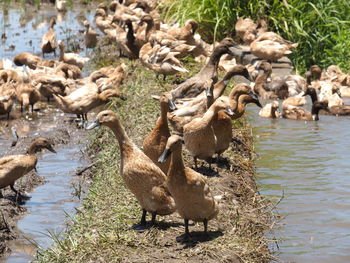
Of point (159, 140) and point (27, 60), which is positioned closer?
point (159, 140)

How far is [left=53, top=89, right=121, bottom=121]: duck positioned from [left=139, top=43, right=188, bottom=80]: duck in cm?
85

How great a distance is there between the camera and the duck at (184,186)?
6.13 m

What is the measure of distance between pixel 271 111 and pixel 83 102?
125 inches

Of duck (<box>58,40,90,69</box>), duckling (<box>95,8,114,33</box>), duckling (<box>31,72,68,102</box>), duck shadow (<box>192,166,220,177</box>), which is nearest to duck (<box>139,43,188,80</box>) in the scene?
duckling (<box>31,72,68,102</box>)

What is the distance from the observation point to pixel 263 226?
702cm

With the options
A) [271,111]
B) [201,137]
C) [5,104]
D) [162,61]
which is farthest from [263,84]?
[201,137]

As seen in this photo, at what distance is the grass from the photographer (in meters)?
6.04

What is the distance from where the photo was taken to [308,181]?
9.16 meters

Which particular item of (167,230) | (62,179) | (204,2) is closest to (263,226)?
(167,230)

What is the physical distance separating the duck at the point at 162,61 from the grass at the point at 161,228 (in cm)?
330

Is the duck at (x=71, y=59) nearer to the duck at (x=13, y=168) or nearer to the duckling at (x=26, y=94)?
the duckling at (x=26, y=94)

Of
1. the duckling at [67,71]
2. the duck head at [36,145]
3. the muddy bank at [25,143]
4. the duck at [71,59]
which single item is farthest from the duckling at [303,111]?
the duck at [71,59]

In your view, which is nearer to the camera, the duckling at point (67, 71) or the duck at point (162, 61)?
the duck at point (162, 61)

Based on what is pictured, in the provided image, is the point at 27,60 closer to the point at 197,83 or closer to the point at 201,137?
the point at 197,83
